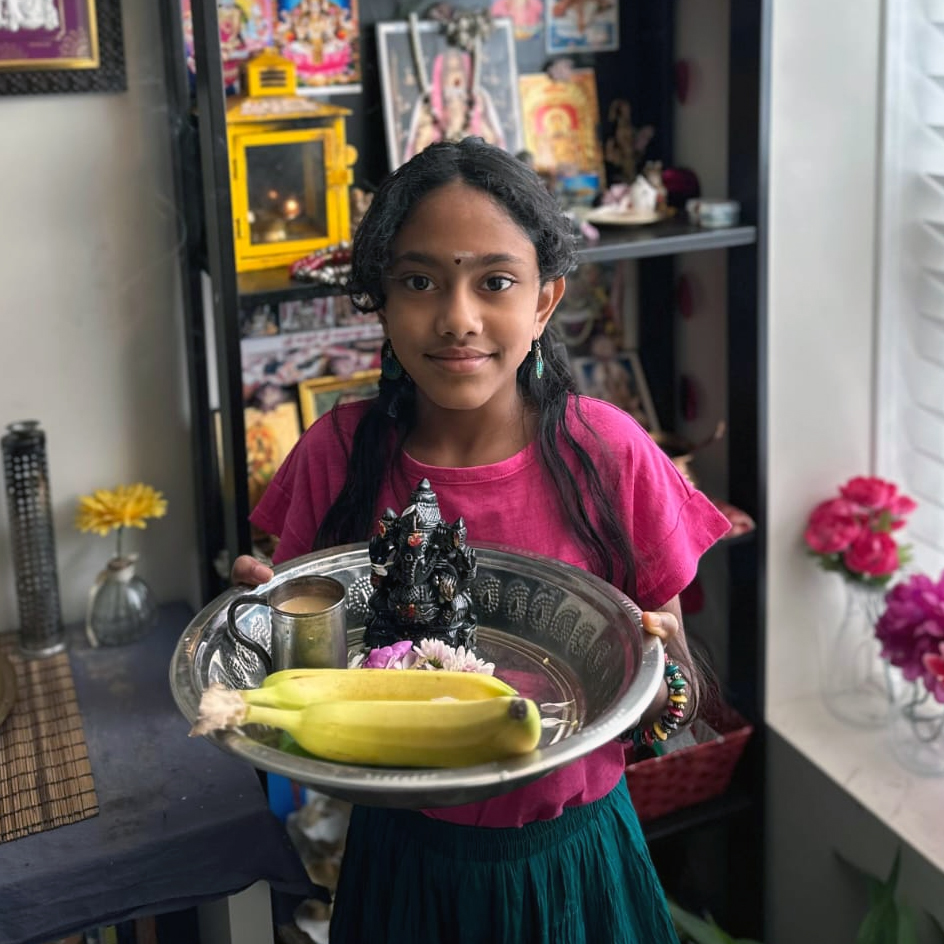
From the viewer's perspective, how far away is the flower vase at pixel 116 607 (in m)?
1.53

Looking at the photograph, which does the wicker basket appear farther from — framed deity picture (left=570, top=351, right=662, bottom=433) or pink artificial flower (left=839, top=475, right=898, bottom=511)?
framed deity picture (left=570, top=351, right=662, bottom=433)

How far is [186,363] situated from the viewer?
1598mm

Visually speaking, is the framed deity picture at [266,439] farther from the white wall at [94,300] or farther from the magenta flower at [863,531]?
the magenta flower at [863,531]

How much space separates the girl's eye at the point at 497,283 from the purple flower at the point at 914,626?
0.86 m

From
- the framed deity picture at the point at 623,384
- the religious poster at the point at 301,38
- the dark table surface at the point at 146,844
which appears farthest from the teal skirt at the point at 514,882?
the religious poster at the point at 301,38

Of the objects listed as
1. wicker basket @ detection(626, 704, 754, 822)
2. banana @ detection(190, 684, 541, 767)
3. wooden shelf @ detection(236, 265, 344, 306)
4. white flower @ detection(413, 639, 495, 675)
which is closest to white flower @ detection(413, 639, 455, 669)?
white flower @ detection(413, 639, 495, 675)

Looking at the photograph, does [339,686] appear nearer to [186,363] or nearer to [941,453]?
[186,363]

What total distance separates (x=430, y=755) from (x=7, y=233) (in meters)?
0.93

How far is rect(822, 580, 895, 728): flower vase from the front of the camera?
5.96 ft

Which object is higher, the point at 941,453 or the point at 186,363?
the point at 186,363

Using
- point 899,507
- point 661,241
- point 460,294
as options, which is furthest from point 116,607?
point 899,507

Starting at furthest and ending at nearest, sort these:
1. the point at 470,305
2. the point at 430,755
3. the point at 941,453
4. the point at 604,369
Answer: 1. the point at 604,369
2. the point at 941,453
3. the point at 470,305
4. the point at 430,755

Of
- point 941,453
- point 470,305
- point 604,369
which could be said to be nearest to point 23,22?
point 470,305

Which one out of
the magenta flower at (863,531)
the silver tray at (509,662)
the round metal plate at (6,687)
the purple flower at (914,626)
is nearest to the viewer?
the silver tray at (509,662)
